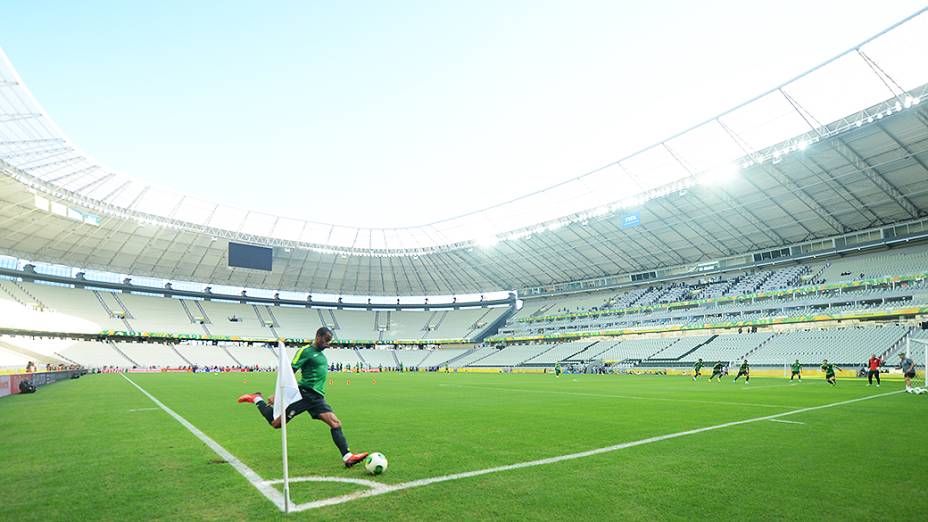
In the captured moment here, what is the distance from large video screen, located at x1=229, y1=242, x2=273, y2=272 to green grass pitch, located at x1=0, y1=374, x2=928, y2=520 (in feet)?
161

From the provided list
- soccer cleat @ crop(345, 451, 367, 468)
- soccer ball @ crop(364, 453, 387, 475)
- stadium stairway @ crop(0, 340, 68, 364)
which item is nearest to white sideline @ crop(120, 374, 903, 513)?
soccer ball @ crop(364, 453, 387, 475)

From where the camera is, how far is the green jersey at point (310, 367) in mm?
6605

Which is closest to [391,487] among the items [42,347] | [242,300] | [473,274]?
[42,347]

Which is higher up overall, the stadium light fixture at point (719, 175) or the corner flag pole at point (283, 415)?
the stadium light fixture at point (719, 175)

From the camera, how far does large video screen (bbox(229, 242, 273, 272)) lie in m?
58.3

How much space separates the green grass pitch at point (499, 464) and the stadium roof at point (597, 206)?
2702 cm

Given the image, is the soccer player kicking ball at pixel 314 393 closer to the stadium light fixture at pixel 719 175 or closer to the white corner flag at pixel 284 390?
the white corner flag at pixel 284 390

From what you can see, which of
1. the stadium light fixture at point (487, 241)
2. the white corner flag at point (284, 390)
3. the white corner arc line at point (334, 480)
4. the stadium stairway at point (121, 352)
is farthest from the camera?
the stadium light fixture at point (487, 241)

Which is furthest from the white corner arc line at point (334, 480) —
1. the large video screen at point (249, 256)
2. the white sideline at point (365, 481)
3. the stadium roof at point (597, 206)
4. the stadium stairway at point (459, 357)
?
the stadium stairway at point (459, 357)

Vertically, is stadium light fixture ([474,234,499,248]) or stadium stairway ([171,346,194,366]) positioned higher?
stadium light fixture ([474,234,499,248])

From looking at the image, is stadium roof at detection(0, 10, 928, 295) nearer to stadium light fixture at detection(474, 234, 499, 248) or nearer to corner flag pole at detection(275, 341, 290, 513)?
stadium light fixture at detection(474, 234, 499, 248)

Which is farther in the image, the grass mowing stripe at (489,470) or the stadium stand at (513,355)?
the stadium stand at (513,355)

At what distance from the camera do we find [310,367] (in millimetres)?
6668

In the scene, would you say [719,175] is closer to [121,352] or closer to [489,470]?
[489,470]
